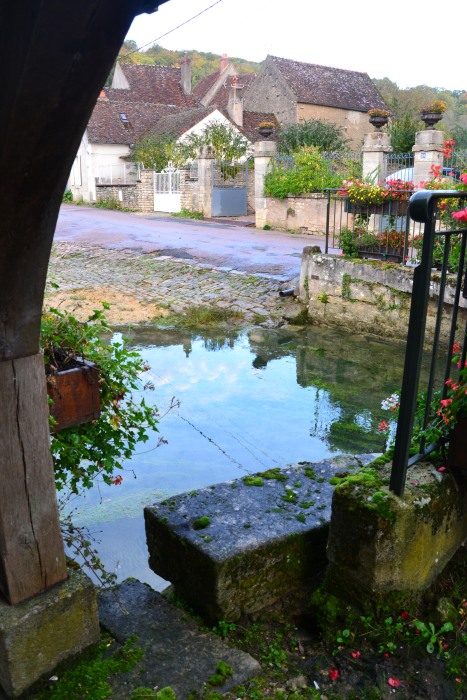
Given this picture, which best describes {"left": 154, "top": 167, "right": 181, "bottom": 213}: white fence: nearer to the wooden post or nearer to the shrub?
the shrub

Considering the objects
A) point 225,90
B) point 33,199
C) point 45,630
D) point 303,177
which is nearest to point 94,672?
point 45,630

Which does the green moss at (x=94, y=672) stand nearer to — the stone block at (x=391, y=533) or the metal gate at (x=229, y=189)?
the stone block at (x=391, y=533)

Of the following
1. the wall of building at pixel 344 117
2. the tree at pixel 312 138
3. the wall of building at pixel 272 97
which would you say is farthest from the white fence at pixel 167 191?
the wall of building at pixel 344 117

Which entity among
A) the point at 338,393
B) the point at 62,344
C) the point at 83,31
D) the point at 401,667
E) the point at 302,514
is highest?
the point at 83,31

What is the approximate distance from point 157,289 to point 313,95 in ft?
81.3

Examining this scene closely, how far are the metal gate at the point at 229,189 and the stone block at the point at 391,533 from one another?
24.3 metres

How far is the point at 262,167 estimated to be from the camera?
21500mm

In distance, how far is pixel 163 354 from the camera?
30.3 ft

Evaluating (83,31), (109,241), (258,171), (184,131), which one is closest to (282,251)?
(109,241)

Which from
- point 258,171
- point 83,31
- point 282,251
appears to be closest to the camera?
point 83,31

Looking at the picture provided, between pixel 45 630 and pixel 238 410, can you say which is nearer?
pixel 45 630

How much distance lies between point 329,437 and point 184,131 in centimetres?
2805

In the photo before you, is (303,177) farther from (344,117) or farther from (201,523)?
(201,523)

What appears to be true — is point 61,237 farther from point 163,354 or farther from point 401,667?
point 401,667
